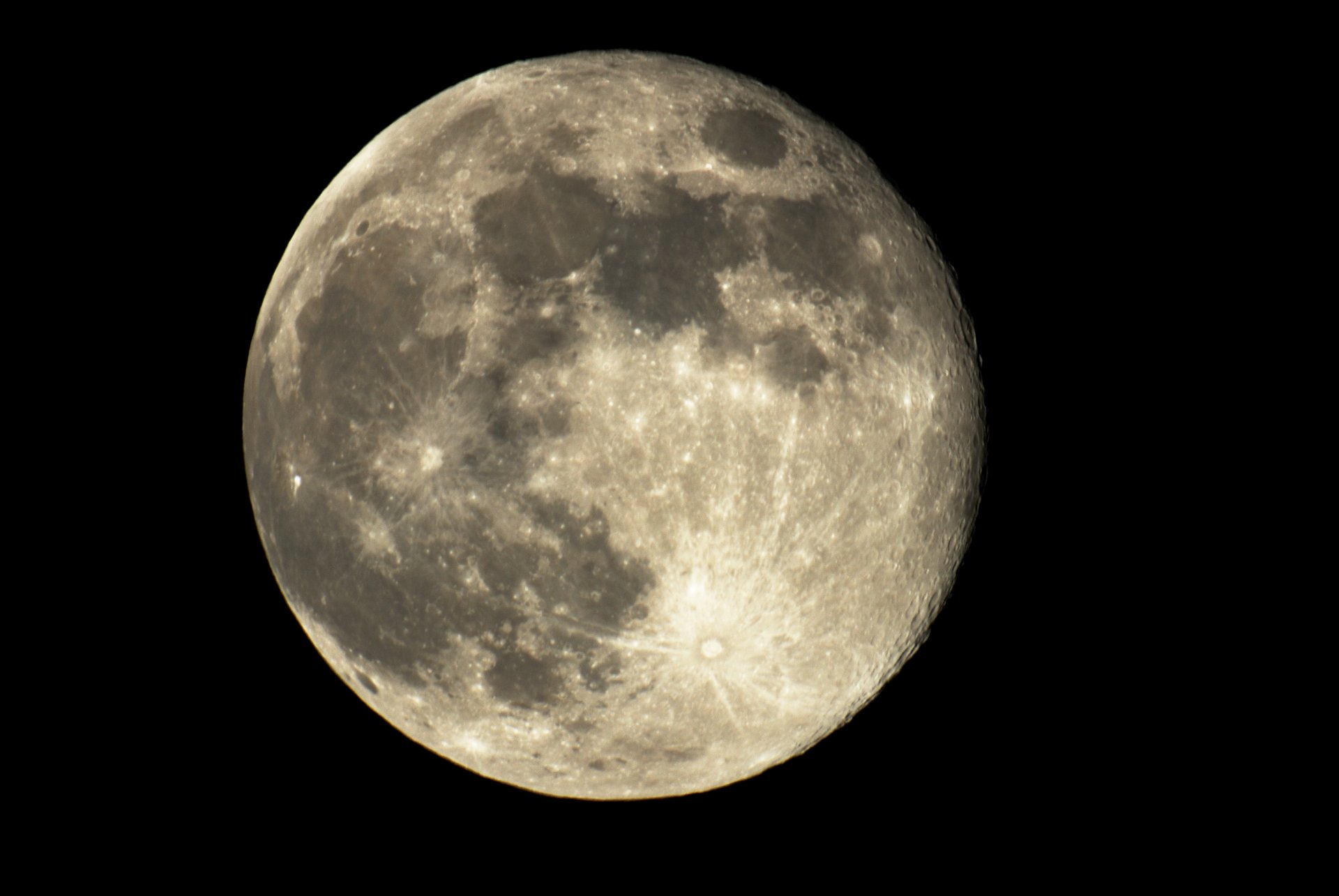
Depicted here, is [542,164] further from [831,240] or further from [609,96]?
[831,240]

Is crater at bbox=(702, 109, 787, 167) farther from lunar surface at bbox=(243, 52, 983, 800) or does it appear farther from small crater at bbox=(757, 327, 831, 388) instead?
small crater at bbox=(757, 327, 831, 388)

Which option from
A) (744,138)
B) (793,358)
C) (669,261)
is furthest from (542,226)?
(793,358)

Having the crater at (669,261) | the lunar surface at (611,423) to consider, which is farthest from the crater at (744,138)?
the crater at (669,261)

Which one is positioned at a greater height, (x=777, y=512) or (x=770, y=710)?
(x=777, y=512)

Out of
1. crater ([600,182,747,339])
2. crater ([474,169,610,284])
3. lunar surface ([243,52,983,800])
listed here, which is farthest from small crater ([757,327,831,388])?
crater ([474,169,610,284])

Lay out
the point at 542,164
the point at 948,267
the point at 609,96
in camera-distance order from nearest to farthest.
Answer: the point at 542,164 < the point at 609,96 < the point at 948,267

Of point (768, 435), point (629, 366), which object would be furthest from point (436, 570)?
point (768, 435)

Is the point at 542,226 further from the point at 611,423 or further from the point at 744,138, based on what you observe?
the point at 744,138

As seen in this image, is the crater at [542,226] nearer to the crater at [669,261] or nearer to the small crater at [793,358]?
the crater at [669,261]

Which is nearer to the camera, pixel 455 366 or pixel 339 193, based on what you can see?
pixel 455 366
